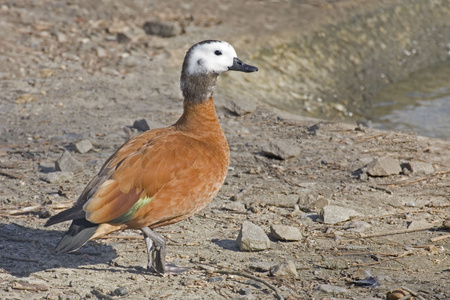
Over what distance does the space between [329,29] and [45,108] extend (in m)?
5.55

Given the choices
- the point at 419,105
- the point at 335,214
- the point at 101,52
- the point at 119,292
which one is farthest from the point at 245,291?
the point at 419,105

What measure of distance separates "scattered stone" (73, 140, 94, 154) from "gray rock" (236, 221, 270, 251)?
2.36 m

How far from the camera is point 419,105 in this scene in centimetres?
1023

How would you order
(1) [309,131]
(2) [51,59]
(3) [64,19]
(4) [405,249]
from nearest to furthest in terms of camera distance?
(4) [405,249] < (1) [309,131] < (2) [51,59] < (3) [64,19]

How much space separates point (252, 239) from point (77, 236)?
1.31 meters

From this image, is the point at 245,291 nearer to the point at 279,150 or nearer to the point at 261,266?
the point at 261,266

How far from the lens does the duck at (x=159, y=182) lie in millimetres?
4191

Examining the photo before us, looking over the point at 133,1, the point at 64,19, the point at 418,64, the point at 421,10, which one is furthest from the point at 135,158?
the point at 421,10

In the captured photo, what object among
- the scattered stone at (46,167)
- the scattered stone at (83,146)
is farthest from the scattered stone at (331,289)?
the scattered stone at (83,146)

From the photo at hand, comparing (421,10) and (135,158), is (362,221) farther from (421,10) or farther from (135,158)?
(421,10)

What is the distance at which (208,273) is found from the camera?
175 inches

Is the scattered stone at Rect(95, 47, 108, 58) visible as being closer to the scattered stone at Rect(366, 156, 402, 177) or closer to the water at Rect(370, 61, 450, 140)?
the water at Rect(370, 61, 450, 140)

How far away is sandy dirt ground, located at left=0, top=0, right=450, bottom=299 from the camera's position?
4328mm

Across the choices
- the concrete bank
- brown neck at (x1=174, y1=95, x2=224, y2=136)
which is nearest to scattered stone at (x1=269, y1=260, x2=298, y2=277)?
brown neck at (x1=174, y1=95, x2=224, y2=136)
